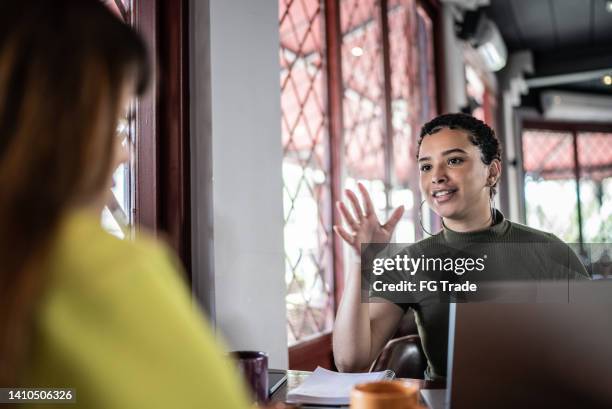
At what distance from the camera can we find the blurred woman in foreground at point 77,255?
0.43 metres

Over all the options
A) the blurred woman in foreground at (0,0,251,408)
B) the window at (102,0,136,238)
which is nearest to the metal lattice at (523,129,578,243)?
the window at (102,0,136,238)

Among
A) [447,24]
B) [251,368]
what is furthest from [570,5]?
[251,368]

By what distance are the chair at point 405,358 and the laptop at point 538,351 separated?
0.84 m

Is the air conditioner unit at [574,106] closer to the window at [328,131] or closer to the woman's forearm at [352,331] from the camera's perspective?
the window at [328,131]

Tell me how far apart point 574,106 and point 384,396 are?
7.69 meters

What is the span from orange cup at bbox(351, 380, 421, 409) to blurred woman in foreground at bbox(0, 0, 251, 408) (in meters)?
0.37

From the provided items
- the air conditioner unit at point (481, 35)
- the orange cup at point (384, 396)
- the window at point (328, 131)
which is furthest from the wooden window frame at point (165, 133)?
the air conditioner unit at point (481, 35)

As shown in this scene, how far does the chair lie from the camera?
5.60ft

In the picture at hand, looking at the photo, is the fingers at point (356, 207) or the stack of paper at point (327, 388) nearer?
the stack of paper at point (327, 388)

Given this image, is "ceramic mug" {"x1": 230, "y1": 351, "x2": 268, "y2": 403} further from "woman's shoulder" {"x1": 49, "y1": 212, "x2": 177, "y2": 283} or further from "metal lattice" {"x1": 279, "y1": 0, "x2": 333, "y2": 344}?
"metal lattice" {"x1": 279, "y1": 0, "x2": 333, "y2": 344}

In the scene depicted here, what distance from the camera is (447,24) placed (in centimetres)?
455

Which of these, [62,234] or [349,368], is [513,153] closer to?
[349,368]

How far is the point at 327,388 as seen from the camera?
1132 mm

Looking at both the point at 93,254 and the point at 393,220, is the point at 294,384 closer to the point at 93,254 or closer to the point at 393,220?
the point at 393,220
